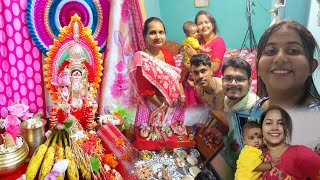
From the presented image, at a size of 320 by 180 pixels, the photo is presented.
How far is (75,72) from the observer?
2.22 metres

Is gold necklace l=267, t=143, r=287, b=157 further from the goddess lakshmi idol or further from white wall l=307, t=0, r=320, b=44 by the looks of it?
the goddess lakshmi idol

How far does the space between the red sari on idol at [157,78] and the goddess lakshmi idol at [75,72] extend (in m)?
0.31

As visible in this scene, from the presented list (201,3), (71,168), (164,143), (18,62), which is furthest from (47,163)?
(201,3)

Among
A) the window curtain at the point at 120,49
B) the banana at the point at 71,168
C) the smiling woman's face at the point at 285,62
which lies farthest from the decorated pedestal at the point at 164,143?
the smiling woman's face at the point at 285,62

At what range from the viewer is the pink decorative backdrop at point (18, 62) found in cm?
232

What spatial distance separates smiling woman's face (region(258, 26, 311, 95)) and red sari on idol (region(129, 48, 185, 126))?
1.70 feet

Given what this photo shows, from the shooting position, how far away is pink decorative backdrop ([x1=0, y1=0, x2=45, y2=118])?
2.32 metres

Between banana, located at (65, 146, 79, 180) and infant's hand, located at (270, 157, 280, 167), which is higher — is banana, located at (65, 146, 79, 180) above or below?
below

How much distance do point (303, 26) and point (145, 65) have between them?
864 mm

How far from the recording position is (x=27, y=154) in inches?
84.0

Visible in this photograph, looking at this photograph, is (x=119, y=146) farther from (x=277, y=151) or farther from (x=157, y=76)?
(x=277, y=151)

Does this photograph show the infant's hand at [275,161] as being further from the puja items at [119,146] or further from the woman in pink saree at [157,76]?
the puja items at [119,146]

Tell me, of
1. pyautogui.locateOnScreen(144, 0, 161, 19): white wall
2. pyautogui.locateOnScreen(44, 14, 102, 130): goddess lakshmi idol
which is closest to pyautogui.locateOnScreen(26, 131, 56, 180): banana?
pyautogui.locateOnScreen(44, 14, 102, 130): goddess lakshmi idol

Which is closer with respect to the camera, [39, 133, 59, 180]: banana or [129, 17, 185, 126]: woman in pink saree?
[39, 133, 59, 180]: banana
